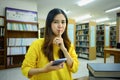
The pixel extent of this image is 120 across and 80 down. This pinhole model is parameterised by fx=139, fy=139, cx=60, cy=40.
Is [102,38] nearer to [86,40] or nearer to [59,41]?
[86,40]

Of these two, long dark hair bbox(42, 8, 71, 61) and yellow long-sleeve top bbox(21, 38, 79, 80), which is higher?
long dark hair bbox(42, 8, 71, 61)

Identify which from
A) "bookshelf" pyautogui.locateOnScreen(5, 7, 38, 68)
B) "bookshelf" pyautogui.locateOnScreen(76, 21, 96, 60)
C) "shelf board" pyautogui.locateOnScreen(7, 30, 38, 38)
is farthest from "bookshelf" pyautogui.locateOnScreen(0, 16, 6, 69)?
"bookshelf" pyautogui.locateOnScreen(76, 21, 96, 60)

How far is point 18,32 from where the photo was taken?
566cm

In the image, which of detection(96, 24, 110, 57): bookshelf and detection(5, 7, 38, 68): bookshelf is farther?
detection(96, 24, 110, 57): bookshelf

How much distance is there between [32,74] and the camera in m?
0.86

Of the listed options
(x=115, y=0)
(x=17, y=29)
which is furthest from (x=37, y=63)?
(x=115, y=0)

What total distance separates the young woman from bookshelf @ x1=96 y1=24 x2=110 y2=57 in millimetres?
7958

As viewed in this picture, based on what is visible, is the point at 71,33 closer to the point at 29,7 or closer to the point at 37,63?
the point at 29,7

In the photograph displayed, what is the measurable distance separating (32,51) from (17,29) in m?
4.79

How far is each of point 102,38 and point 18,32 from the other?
533cm

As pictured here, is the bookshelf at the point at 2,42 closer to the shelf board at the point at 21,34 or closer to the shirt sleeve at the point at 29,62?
the shelf board at the point at 21,34

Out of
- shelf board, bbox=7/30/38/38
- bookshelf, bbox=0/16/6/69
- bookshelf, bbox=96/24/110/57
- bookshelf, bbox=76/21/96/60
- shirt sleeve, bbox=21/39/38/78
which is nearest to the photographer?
shirt sleeve, bbox=21/39/38/78

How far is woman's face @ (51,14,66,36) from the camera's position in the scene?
89cm

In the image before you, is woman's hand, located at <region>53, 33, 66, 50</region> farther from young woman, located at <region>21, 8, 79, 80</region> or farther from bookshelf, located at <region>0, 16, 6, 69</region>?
bookshelf, located at <region>0, 16, 6, 69</region>
